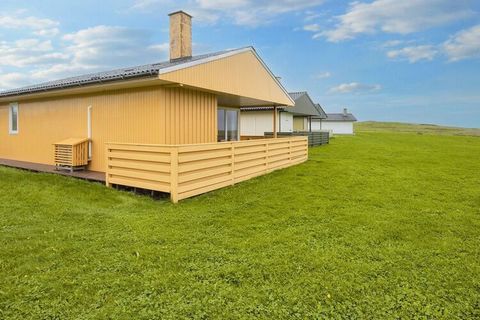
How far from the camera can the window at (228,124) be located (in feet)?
42.9

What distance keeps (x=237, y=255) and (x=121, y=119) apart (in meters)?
6.95

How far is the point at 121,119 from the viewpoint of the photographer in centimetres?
974

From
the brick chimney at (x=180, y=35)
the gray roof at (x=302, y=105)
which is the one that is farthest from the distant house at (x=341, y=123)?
the brick chimney at (x=180, y=35)

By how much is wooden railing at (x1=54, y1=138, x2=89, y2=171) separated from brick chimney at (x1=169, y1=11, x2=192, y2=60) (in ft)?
15.7

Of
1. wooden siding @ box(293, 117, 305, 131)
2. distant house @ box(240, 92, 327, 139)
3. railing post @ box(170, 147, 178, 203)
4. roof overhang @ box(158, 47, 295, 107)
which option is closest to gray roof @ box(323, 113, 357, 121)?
wooden siding @ box(293, 117, 305, 131)

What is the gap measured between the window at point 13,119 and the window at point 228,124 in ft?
29.1

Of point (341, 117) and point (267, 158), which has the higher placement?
point (341, 117)

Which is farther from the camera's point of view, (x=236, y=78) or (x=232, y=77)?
(x=236, y=78)

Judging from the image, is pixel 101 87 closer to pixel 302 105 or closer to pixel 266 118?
pixel 266 118

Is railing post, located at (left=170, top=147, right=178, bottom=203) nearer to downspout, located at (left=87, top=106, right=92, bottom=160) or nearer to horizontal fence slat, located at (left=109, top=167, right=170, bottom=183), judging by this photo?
horizontal fence slat, located at (left=109, top=167, right=170, bottom=183)

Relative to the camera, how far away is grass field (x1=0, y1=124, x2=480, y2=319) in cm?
314

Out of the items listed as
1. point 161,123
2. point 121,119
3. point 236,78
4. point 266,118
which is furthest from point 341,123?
point 161,123

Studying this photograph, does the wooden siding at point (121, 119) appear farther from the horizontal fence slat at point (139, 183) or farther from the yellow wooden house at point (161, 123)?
the horizontal fence slat at point (139, 183)

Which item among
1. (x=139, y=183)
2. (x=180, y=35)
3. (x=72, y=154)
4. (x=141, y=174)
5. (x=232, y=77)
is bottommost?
(x=139, y=183)
